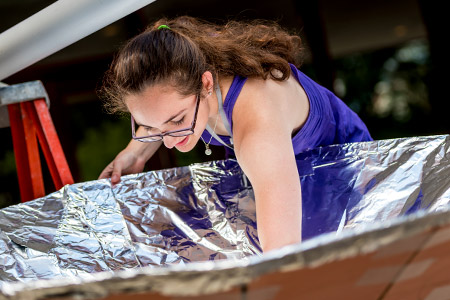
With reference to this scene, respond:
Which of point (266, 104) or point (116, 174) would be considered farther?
point (116, 174)

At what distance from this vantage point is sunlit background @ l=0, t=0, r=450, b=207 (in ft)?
10.5

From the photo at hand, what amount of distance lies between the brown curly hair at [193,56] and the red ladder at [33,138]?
0.22 m

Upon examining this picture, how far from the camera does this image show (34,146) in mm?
1450

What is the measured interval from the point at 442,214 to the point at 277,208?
41 centimetres

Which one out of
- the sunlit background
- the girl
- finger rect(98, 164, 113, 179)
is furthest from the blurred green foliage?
the girl

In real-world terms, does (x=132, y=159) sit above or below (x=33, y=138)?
below

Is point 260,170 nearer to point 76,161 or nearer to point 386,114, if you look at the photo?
point 76,161

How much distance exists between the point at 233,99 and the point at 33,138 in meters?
0.64

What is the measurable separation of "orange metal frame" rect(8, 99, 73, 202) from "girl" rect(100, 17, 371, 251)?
224 millimetres

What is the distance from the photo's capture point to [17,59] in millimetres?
1198

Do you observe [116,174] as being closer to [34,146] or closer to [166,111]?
[34,146]

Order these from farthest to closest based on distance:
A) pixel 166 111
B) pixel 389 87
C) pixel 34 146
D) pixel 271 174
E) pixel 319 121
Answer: pixel 389 87, pixel 34 146, pixel 319 121, pixel 166 111, pixel 271 174

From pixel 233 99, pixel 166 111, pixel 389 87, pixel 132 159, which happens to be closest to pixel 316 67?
pixel 389 87

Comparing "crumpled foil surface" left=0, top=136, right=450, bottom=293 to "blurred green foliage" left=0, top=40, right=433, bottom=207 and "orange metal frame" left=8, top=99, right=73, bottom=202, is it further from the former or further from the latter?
"blurred green foliage" left=0, top=40, right=433, bottom=207
